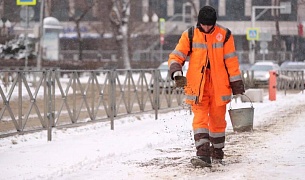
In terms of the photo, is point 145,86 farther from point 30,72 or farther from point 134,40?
point 134,40

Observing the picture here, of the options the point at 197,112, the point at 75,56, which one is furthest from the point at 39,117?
the point at 75,56

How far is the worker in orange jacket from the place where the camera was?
9656 mm

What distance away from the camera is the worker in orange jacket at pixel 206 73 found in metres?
9.66

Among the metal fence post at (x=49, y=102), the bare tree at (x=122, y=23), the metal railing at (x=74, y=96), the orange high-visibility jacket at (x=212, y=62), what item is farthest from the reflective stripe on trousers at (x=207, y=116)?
the bare tree at (x=122, y=23)

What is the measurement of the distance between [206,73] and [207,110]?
43cm

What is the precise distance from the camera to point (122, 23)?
169 ft

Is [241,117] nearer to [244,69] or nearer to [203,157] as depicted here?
[203,157]

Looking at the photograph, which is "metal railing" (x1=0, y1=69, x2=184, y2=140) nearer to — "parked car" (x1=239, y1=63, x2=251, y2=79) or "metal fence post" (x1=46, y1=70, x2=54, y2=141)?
"metal fence post" (x1=46, y1=70, x2=54, y2=141)

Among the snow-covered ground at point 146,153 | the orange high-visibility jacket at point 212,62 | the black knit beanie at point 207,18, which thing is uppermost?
the black knit beanie at point 207,18

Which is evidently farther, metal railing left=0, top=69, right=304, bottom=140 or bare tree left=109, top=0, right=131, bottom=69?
bare tree left=109, top=0, right=131, bottom=69

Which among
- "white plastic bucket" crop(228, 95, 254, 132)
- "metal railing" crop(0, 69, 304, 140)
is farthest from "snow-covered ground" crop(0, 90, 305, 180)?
"metal railing" crop(0, 69, 304, 140)

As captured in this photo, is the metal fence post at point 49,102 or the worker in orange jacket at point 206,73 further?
the metal fence post at point 49,102

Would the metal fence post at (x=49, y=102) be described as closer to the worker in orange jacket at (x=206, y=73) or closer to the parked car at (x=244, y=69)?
the worker in orange jacket at (x=206, y=73)

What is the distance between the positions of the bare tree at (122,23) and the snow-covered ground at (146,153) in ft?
115
